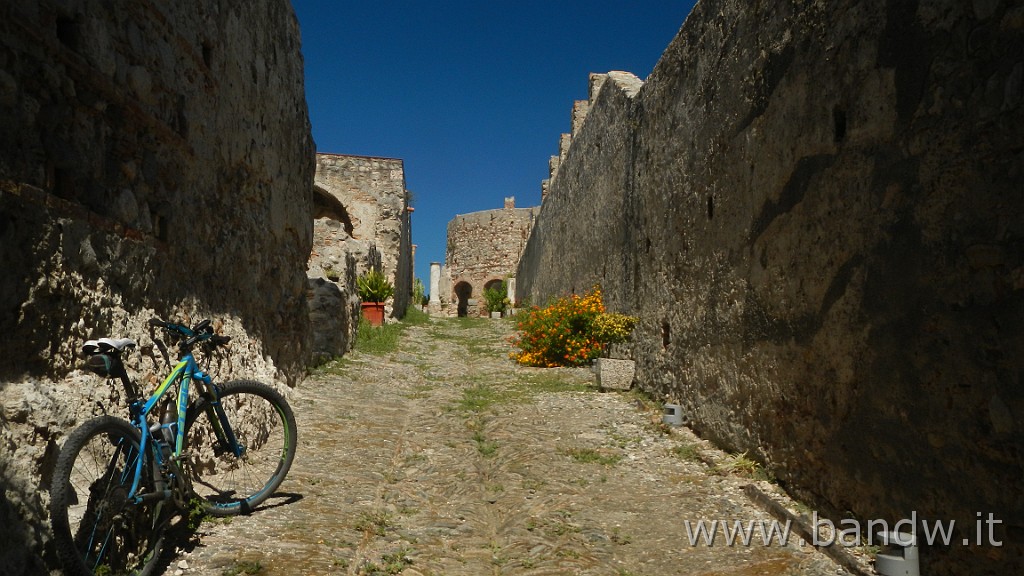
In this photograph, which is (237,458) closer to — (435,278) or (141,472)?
(141,472)

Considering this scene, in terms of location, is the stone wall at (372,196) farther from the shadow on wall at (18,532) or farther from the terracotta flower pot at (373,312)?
the shadow on wall at (18,532)

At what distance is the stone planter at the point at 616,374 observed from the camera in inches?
302

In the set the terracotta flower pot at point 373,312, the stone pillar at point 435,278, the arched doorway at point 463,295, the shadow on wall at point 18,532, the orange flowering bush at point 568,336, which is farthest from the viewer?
the stone pillar at point 435,278

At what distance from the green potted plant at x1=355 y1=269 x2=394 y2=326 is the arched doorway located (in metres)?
19.3

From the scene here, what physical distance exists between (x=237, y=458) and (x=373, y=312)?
9.51 metres

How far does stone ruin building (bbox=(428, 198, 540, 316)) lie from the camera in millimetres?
31922

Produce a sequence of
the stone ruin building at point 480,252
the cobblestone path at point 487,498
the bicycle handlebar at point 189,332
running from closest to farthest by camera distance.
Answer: the cobblestone path at point 487,498 < the bicycle handlebar at point 189,332 < the stone ruin building at point 480,252

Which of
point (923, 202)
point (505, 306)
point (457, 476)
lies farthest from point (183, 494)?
point (505, 306)

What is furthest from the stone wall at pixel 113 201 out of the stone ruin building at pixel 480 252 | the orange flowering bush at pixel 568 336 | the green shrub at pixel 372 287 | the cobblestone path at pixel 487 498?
the stone ruin building at pixel 480 252

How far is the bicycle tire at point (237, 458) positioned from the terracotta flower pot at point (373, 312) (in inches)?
345

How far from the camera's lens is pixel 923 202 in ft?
8.84

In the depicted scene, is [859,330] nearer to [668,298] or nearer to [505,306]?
[668,298]

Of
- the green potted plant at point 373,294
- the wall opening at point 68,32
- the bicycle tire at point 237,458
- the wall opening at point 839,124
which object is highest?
the wall opening at point 68,32

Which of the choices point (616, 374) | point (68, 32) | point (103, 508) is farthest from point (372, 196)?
point (103, 508)
